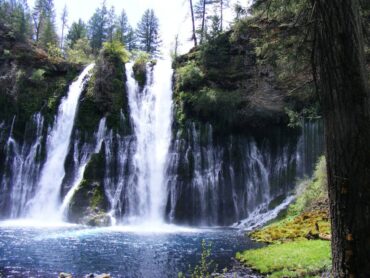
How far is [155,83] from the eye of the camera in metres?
37.4

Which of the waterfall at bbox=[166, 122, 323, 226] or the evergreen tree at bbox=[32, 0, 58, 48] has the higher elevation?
the evergreen tree at bbox=[32, 0, 58, 48]

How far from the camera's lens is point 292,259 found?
12180mm

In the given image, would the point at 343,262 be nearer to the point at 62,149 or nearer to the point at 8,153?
the point at 62,149

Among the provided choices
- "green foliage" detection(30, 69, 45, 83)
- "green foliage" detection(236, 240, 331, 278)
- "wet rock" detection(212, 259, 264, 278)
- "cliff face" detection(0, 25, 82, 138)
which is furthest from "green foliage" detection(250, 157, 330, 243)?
"green foliage" detection(30, 69, 45, 83)

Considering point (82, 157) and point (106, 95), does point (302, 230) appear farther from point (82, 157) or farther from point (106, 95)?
point (106, 95)

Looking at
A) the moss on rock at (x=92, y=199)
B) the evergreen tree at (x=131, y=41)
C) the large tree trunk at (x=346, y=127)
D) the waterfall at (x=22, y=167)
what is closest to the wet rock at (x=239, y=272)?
the large tree trunk at (x=346, y=127)

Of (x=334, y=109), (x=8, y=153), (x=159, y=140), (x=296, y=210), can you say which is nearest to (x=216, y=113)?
(x=159, y=140)

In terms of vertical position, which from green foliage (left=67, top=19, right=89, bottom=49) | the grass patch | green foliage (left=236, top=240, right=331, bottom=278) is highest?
green foliage (left=67, top=19, right=89, bottom=49)

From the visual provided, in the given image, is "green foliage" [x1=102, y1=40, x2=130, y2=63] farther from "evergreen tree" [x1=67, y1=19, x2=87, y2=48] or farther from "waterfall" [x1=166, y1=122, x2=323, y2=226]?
"evergreen tree" [x1=67, y1=19, x2=87, y2=48]

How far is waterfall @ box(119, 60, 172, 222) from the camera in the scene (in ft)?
97.0

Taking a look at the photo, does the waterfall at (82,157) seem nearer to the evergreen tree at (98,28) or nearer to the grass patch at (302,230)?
the grass patch at (302,230)

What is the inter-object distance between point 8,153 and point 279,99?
22587 mm

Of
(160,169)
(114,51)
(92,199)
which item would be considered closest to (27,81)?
(114,51)

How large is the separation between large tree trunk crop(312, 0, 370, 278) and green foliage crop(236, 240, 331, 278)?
21.7ft
